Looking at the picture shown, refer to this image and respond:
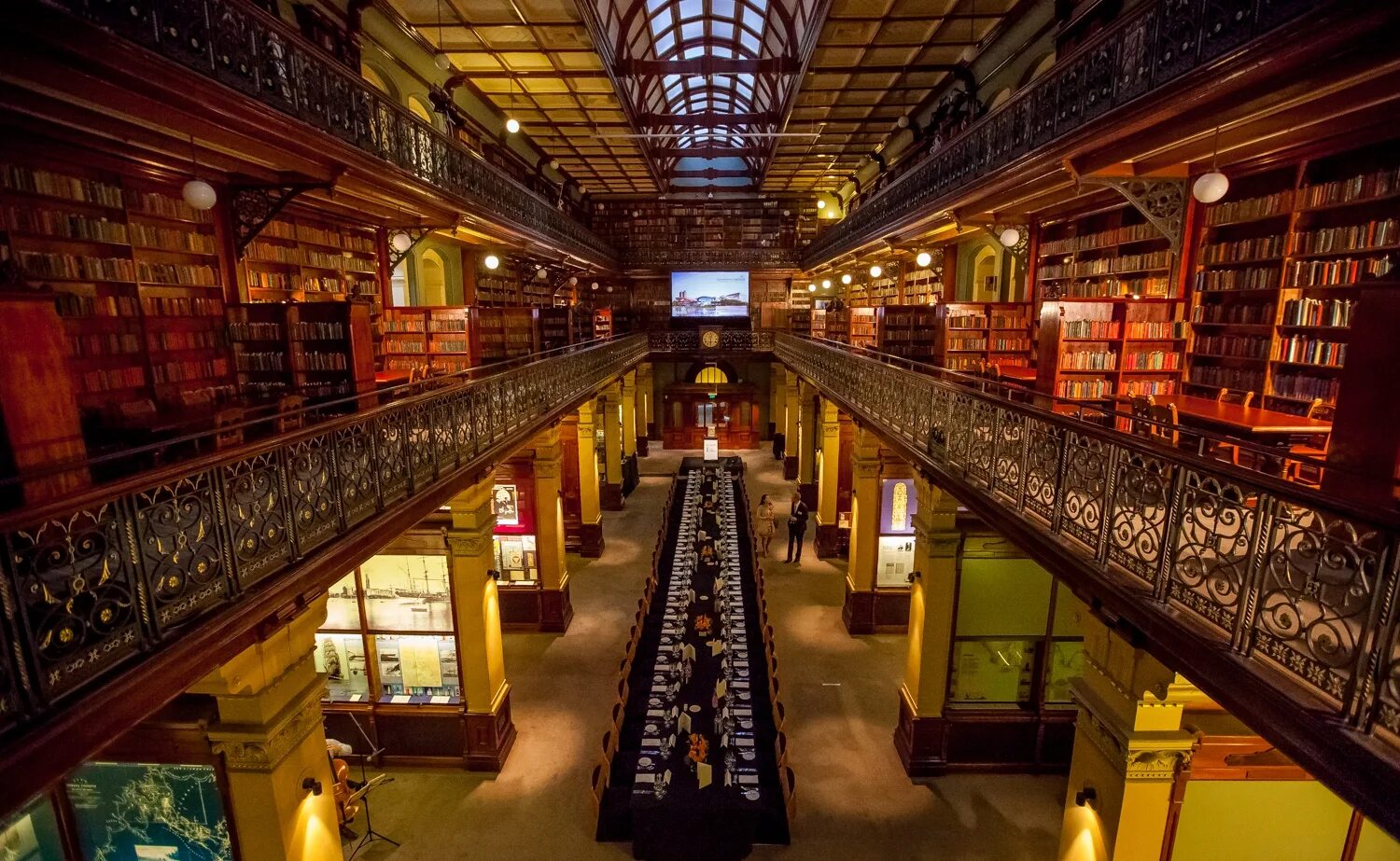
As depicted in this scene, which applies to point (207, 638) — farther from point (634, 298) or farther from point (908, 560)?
point (634, 298)

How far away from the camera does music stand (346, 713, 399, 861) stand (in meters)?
5.81

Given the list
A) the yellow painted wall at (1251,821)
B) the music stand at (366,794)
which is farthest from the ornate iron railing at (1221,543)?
the music stand at (366,794)

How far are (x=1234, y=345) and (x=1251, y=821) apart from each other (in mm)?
4165

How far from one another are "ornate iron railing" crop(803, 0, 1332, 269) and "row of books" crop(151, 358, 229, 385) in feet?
27.0

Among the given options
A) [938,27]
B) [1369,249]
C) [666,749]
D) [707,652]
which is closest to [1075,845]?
[666,749]

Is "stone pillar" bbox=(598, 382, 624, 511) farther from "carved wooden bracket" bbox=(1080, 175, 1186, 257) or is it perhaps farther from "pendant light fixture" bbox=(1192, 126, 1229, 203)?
"pendant light fixture" bbox=(1192, 126, 1229, 203)

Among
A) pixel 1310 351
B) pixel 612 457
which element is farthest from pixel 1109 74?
pixel 612 457

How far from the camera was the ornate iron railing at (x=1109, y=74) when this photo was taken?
3.48 metres

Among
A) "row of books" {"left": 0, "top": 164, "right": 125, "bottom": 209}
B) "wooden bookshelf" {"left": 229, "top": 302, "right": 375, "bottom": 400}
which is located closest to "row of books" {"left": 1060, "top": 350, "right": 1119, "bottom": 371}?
"wooden bookshelf" {"left": 229, "top": 302, "right": 375, "bottom": 400}

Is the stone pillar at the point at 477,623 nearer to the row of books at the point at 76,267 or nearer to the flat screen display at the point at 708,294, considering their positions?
the row of books at the point at 76,267

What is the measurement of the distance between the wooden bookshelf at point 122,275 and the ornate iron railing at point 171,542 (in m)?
2.56

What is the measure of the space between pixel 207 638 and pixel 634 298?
19.8 metres

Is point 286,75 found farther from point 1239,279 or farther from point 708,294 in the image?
point 708,294

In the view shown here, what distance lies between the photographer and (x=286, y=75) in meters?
4.76
